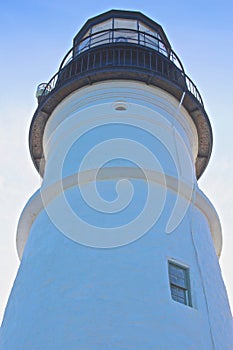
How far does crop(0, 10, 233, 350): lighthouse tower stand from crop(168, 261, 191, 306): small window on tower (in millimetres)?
23

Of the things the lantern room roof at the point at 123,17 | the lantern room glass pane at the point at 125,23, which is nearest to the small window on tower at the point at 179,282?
the lantern room roof at the point at 123,17

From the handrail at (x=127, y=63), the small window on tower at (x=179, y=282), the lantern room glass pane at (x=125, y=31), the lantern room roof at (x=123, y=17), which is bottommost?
the small window on tower at (x=179, y=282)

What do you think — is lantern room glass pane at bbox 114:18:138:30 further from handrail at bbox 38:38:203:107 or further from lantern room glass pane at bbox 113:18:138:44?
handrail at bbox 38:38:203:107

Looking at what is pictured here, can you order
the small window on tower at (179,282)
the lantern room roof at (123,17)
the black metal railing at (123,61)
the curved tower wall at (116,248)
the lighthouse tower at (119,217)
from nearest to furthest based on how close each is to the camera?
the curved tower wall at (116,248) → the lighthouse tower at (119,217) → the small window on tower at (179,282) → the black metal railing at (123,61) → the lantern room roof at (123,17)

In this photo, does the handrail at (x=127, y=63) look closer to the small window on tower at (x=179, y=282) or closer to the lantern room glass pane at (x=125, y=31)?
the lantern room glass pane at (x=125, y=31)

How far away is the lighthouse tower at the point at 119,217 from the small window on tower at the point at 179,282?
0.02 meters

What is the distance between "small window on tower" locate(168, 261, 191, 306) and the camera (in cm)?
959

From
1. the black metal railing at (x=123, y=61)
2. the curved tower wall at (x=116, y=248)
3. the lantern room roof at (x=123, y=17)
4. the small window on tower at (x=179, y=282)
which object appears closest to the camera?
the curved tower wall at (x=116, y=248)

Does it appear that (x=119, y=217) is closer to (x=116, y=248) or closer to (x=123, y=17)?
(x=116, y=248)

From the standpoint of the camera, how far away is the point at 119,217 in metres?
10.4

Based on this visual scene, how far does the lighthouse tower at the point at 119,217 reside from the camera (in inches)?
345

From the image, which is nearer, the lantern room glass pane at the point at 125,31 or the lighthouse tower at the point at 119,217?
the lighthouse tower at the point at 119,217

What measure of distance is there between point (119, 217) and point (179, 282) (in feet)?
5.96

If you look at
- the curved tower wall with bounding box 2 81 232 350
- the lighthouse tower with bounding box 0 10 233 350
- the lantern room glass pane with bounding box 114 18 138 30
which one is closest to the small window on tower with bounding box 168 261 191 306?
the lighthouse tower with bounding box 0 10 233 350
